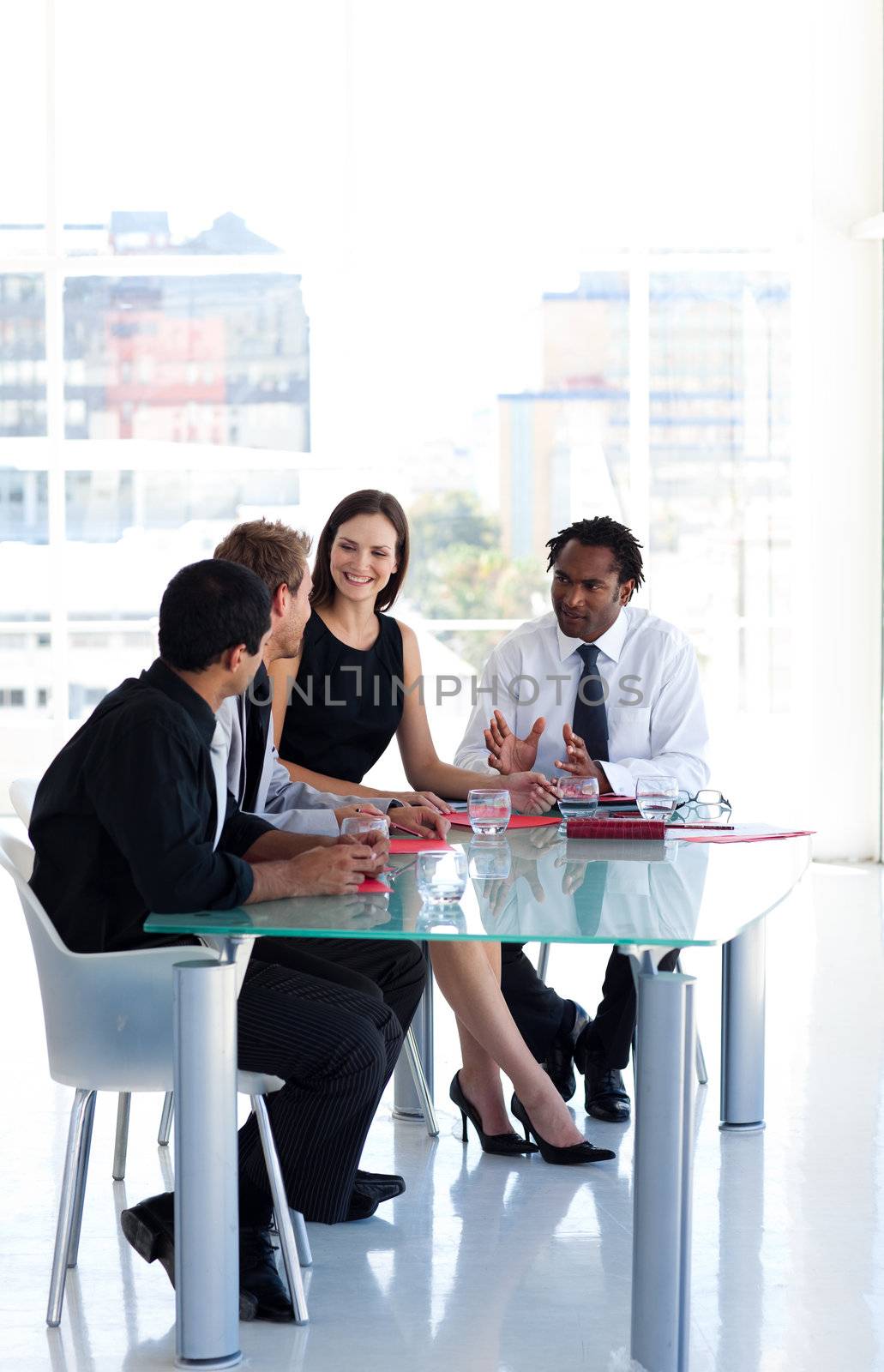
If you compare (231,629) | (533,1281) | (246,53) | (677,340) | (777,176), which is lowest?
(533,1281)

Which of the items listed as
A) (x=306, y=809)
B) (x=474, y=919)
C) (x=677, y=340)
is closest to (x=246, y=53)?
(x=677, y=340)

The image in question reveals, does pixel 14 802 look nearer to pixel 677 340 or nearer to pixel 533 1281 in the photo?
pixel 533 1281

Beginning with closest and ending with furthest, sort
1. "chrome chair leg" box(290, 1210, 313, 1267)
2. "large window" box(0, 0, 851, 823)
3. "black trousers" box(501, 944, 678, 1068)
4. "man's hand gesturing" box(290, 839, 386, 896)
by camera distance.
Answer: "man's hand gesturing" box(290, 839, 386, 896) → "chrome chair leg" box(290, 1210, 313, 1267) → "black trousers" box(501, 944, 678, 1068) → "large window" box(0, 0, 851, 823)

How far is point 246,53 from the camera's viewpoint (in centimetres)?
769

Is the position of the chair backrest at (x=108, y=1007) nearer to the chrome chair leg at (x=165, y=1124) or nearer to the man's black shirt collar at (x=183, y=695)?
Answer: the man's black shirt collar at (x=183, y=695)

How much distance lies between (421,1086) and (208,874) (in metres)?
1.28

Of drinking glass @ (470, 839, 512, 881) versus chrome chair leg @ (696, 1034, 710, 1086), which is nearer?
drinking glass @ (470, 839, 512, 881)

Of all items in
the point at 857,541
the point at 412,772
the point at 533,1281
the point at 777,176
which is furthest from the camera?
the point at 777,176

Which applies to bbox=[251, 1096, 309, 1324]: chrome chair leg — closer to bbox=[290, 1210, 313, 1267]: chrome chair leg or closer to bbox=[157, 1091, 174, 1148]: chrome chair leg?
bbox=[290, 1210, 313, 1267]: chrome chair leg

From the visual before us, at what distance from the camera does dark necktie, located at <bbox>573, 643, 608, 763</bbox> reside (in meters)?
3.55

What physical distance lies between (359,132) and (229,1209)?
649cm

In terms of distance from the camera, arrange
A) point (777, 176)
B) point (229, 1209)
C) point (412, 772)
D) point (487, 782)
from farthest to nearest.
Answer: point (777, 176), point (412, 772), point (487, 782), point (229, 1209)

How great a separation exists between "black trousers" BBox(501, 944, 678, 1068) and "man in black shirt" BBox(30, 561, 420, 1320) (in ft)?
2.89

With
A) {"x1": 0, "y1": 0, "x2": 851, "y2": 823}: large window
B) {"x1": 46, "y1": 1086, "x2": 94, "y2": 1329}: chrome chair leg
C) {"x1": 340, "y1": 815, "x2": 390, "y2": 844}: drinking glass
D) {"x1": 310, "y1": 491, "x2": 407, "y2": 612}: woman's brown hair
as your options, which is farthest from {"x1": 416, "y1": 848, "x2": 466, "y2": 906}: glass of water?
{"x1": 0, "y1": 0, "x2": 851, "y2": 823}: large window
